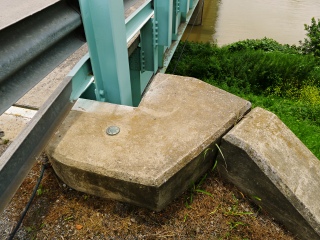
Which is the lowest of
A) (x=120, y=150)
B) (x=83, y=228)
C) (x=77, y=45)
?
(x=83, y=228)

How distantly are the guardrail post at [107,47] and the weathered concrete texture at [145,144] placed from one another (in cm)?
17

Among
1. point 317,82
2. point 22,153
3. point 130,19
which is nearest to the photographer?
point 22,153

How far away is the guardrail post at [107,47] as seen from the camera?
66.5 inches

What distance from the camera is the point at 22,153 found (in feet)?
4.27

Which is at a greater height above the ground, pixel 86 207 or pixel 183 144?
pixel 183 144

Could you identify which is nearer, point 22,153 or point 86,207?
point 22,153

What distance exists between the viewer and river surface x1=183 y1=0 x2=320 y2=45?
44.9 ft

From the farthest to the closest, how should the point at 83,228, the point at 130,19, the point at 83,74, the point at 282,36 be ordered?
the point at 282,36 < the point at 130,19 < the point at 83,74 < the point at 83,228

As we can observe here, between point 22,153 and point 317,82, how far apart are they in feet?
27.5

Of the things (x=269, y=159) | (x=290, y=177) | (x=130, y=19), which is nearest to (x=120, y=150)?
(x=269, y=159)

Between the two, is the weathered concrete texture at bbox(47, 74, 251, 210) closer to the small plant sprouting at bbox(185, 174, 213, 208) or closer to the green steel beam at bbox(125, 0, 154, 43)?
the small plant sprouting at bbox(185, 174, 213, 208)

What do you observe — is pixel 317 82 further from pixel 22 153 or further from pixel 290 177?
pixel 22 153

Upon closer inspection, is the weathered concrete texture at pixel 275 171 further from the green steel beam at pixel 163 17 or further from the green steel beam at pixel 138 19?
the green steel beam at pixel 163 17

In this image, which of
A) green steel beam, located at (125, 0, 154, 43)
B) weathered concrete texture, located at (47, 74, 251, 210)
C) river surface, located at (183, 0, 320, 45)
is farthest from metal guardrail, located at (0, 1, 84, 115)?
river surface, located at (183, 0, 320, 45)
